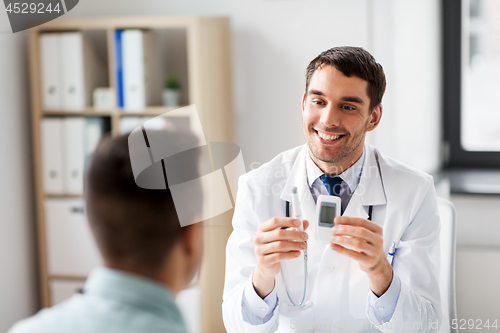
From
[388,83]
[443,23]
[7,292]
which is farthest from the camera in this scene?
[443,23]

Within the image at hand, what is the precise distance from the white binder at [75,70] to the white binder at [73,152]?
0.25ft

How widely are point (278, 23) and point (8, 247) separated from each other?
162 centimetres

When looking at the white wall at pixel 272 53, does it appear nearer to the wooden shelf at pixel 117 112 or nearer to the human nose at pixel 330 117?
the wooden shelf at pixel 117 112

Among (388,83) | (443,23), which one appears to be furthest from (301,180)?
(443,23)

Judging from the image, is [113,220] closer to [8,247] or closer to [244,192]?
[244,192]

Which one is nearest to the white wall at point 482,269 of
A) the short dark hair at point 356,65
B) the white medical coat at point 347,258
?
the white medical coat at point 347,258

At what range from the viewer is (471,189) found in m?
2.04

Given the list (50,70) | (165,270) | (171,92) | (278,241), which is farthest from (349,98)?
(50,70)

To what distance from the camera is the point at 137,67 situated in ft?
7.16

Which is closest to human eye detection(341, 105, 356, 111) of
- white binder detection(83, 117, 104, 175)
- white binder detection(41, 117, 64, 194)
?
white binder detection(83, 117, 104, 175)

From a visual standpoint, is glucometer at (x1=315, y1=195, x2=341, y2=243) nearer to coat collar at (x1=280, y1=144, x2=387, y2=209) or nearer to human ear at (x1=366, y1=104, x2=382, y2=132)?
coat collar at (x1=280, y1=144, x2=387, y2=209)

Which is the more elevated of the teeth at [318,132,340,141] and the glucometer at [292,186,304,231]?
the teeth at [318,132,340,141]

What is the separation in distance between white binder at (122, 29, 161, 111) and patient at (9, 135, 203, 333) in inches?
59.9

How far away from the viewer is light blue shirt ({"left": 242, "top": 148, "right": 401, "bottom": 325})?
46.1 inches
